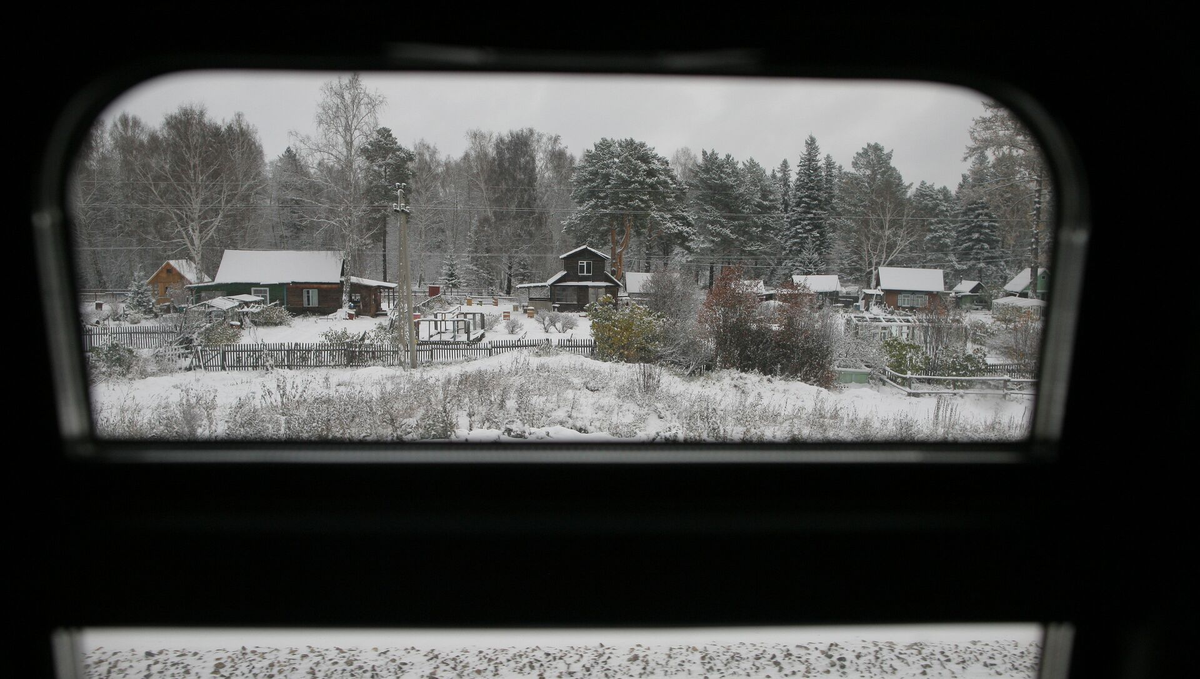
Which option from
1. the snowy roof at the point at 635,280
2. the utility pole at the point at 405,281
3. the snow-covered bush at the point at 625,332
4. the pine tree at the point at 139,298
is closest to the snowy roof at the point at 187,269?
the pine tree at the point at 139,298

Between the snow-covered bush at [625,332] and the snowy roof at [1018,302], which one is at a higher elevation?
the snowy roof at [1018,302]

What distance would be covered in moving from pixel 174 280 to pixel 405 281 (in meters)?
1.40

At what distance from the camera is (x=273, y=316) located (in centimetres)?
356

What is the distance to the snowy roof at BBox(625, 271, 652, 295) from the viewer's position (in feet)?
13.2

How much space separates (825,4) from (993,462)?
4.18 feet

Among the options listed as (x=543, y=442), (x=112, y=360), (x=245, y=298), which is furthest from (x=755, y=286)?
(x=112, y=360)

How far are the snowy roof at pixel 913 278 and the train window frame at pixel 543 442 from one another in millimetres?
1793

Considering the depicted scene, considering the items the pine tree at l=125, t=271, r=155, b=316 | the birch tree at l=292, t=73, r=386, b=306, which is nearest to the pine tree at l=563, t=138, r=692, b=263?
the birch tree at l=292, t=73, r=386, b=306

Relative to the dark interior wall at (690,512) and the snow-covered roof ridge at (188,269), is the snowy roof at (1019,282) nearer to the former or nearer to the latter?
the dark interior wall at (690,512)

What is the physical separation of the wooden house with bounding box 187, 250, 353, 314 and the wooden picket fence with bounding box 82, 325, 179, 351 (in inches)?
11.6

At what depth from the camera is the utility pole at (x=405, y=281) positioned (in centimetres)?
377

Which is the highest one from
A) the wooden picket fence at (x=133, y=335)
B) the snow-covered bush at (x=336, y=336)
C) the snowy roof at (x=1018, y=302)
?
the snowy roof at (x=1018, y=302)

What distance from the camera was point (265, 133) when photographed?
2.38 m

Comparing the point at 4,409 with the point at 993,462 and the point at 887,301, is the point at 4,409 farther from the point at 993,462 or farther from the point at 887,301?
the point at 887,301
